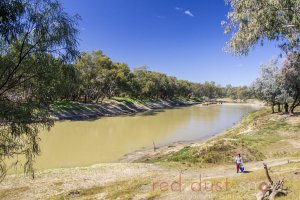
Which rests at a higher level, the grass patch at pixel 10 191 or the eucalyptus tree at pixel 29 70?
the eucalyptus tree at pixel 29 70

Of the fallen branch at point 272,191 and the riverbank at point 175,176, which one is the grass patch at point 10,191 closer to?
the riverbank at point 175,176

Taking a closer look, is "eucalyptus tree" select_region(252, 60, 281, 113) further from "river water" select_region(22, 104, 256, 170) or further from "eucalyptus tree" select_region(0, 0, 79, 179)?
"eucalyptus tree" select_region(0, 0, 79, 179)

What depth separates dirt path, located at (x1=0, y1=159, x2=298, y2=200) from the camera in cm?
1645

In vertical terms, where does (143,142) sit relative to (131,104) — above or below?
below

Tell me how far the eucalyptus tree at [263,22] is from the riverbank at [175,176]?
29.5ft

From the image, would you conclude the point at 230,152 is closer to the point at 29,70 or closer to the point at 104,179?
the point at 104,179

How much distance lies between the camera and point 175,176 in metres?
19.3

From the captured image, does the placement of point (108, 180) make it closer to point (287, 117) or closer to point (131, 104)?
point (287, 117)

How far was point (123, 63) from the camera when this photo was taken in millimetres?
92812

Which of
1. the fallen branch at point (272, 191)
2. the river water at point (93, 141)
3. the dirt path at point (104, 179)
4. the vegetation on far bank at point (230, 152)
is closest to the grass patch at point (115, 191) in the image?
the dirt path at point (104, 179)

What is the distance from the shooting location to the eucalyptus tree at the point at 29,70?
10594 millimetres

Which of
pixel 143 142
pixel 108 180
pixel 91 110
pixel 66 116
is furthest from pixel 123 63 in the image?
pixel 108 180

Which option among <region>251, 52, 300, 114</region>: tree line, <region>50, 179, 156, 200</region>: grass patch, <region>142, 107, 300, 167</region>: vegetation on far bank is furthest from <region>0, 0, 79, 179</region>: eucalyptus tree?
<region>251, 52, 300, 114</region>: tree line

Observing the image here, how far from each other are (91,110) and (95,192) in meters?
56.5
